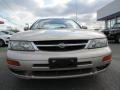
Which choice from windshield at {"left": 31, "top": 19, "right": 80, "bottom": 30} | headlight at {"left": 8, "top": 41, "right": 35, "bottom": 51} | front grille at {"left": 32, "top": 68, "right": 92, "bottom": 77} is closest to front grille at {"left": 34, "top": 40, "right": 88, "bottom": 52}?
headlight at {"left": 8, "top": 41, "right": 35, "bottom": 51}

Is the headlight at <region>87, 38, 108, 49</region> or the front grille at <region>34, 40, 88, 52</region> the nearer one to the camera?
the front grille at <region>34, 40, 88, 52</region>

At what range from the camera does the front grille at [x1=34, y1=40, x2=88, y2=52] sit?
3334 millimetres

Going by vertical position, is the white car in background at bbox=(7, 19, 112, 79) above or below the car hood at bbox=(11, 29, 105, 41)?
below

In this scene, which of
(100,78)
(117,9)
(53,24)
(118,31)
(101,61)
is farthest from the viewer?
(117,9)

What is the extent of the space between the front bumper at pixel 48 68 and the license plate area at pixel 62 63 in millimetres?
49

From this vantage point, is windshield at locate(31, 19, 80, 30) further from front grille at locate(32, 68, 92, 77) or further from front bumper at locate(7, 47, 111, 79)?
front grille at locate(32, 68, 92, 77)

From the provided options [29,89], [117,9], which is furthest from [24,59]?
[117,9]

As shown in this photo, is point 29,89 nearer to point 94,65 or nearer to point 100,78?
point 94,65

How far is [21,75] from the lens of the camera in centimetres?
338

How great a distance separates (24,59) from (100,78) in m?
1.72

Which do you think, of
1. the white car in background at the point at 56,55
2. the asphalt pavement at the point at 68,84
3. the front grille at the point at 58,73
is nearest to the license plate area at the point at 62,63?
the white car in background at the point at 56,55

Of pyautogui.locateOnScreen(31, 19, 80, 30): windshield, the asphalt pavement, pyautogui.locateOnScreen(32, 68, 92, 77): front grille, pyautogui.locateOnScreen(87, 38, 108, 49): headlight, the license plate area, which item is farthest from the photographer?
pyautogui.locateOnScreen(31, 19, 80, 30): windshield

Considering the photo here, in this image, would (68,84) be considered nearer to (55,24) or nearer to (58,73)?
(58,73)

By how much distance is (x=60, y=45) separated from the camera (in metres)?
3.33
